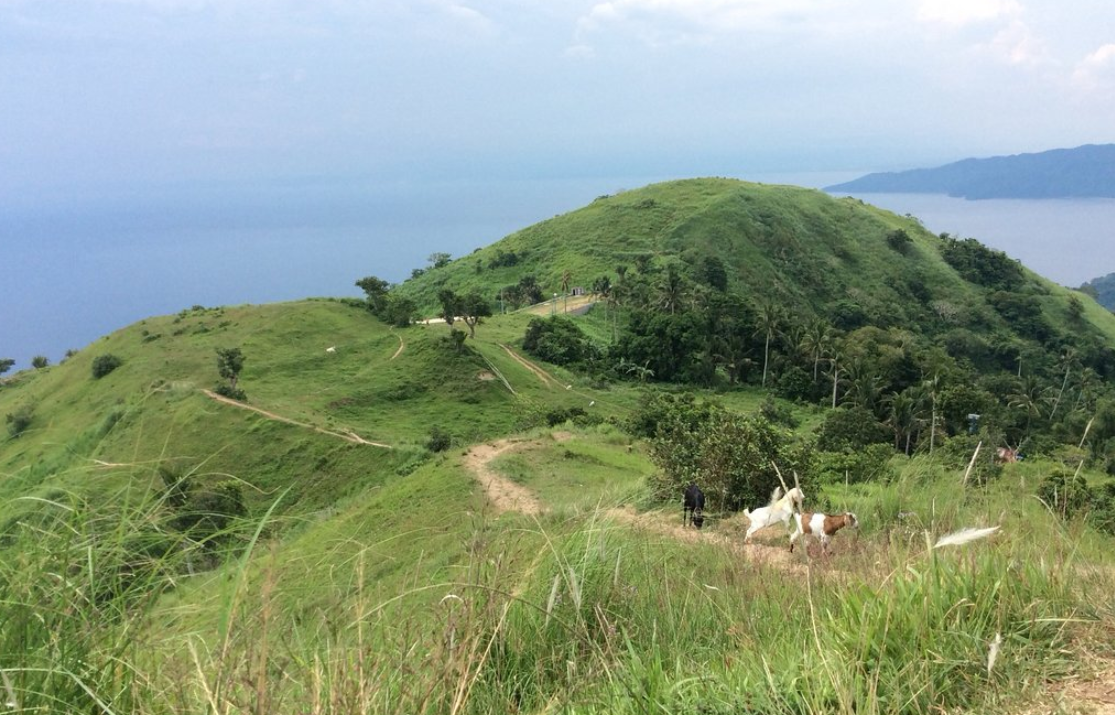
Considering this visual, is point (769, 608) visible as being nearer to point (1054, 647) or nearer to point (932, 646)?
point (932, 646)

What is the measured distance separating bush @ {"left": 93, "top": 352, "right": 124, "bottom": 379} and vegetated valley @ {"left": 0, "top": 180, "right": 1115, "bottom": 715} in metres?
0.24

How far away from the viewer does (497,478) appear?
68.3 ft

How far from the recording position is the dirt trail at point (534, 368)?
47938 mm

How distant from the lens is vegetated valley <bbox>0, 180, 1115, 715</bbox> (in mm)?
2234

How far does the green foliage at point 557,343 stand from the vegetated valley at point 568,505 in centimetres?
25

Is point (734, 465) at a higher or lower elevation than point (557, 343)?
higher

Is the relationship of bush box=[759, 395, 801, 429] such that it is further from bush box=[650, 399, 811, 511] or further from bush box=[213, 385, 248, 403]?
bush box=[650, 399, 811, 511]

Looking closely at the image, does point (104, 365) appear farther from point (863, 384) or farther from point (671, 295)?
point (863, 384)

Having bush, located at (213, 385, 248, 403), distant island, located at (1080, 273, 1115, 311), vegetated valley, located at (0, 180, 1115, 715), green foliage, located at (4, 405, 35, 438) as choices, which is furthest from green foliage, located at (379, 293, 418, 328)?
distant island, located at (1080, 273, 1115, 311)

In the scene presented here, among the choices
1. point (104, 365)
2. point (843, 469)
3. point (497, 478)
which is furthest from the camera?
point (104, 365)

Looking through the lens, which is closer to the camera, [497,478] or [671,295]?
[497,478]

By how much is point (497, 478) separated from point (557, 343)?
3264cm

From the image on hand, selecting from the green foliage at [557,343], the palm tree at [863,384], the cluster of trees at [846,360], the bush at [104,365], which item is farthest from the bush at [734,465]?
the bush at [104,365]

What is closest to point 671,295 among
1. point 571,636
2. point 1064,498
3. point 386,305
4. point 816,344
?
point 816,344
